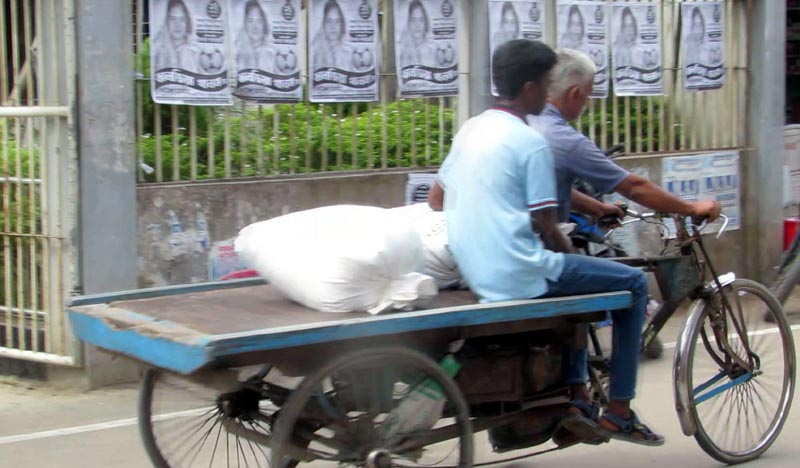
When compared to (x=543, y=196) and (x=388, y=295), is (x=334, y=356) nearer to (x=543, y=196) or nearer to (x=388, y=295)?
(x=388, y=295)

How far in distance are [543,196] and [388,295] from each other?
2.21ft

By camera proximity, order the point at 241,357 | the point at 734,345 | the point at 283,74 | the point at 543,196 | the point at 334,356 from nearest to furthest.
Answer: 1. the point at 241,357
2. the point at 334,356
3. the point at 543,196
4. the point at 734,345
5. the point at 283,74

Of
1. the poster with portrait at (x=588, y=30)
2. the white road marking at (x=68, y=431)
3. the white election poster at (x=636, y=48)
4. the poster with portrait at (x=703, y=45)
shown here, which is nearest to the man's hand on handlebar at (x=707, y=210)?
the white road marking at (x=68, y=431)

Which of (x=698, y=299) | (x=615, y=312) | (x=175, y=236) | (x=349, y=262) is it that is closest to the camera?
(x=349, y=262)

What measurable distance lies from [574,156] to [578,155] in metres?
0.02

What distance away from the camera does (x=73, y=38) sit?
618 centimetres

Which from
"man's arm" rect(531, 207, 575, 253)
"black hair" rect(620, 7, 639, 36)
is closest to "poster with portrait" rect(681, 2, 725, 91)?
"black hair" rect(620, 7, 639, 36)

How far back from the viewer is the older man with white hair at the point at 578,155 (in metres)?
4.50

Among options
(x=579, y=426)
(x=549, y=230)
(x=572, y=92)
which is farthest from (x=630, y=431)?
(x=572, y=92)

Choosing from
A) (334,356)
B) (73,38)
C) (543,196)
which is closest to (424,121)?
(73,38)

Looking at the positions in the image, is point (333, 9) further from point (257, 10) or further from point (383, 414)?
point (383, 414)

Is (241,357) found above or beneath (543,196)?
beneath

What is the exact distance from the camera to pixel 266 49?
6.75 meters

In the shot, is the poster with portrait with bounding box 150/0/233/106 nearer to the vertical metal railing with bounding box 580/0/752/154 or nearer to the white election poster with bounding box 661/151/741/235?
the vertical metal railing with bounding box 580/0/752/154
